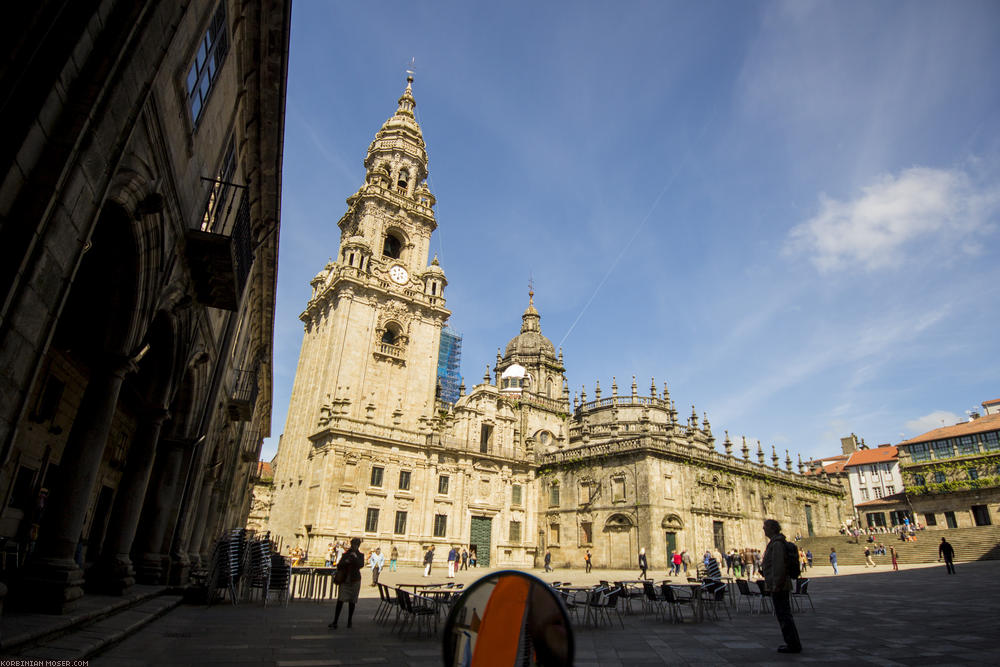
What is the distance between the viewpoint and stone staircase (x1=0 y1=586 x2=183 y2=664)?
5.20 meters

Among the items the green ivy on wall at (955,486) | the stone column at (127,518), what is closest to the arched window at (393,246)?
the stone column at (127,518)

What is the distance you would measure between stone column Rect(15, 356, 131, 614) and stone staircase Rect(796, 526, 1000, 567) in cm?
4173

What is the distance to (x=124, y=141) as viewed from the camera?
19.0 feet

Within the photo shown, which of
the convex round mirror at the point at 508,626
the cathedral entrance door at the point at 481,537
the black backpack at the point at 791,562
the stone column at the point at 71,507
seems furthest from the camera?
the cathedral entrance door at the point at 481,537

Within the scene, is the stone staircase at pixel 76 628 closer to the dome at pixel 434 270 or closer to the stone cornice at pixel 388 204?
the dome at pixel 434 270

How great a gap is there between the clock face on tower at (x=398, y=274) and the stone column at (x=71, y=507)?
109 feet

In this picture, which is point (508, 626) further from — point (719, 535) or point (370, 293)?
point (719, 535)

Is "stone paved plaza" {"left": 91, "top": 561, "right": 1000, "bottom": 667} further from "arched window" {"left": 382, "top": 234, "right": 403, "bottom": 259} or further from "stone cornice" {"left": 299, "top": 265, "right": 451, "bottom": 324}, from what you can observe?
"arched window" {"left": 382, "top": 234, "right": 403, "bottom": 259}

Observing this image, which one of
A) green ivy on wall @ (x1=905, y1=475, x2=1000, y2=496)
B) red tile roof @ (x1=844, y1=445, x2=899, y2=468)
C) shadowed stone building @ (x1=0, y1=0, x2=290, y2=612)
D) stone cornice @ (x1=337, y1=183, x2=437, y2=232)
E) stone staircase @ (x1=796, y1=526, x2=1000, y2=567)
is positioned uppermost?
stone cornice @ (x1=337, y1=183, x2=437, y2=232)

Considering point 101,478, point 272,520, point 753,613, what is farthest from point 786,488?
point 101,478

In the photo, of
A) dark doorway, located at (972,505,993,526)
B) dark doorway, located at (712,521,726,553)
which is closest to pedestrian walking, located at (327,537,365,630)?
dark doorway, located at (712,521,726,553)

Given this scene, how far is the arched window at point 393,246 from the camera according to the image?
42.7m

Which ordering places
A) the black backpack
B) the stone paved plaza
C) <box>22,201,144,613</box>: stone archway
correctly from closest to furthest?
<box>22,201,144,613</box>: stone archway < the stone paved plaza < the black backpack

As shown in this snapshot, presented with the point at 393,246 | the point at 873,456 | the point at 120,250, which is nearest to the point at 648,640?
the point at 120,250
